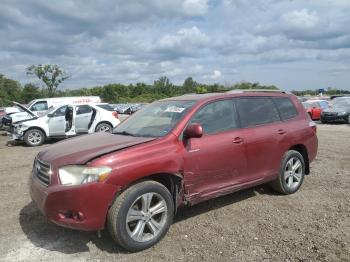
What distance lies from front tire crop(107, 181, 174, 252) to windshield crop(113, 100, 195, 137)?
80 cm

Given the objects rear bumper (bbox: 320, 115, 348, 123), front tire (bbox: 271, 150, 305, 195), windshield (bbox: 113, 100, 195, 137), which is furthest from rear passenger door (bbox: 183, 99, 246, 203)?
rear bumper (bbox: 320, 115, 348, 123)

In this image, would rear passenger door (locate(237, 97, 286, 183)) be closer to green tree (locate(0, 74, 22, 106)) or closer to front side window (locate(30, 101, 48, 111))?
front side window (locate(30, 101, 48, 111))

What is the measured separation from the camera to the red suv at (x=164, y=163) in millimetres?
3965

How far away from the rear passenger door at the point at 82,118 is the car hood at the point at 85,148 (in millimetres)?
9900

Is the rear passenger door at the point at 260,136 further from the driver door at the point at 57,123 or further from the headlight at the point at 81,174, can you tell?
the driver door at the point at 57,123

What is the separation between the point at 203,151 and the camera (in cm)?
475

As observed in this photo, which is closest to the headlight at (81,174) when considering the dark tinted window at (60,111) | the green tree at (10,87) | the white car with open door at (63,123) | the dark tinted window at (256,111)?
the dark tinted window at (256,111)

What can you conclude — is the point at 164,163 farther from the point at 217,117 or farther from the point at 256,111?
the point at 256,111

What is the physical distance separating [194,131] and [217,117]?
80 centimetres

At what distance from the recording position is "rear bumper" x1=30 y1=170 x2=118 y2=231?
152 inches

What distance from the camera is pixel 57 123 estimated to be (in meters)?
14.6

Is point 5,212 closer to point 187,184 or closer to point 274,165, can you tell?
point 187,184

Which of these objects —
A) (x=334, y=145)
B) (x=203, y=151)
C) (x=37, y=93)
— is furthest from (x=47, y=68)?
(x=203, y=151)

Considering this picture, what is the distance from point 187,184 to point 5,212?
2.94 meters
